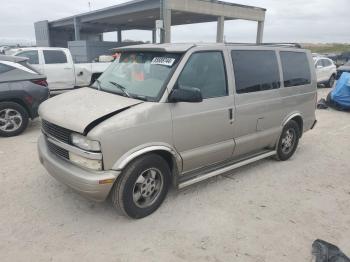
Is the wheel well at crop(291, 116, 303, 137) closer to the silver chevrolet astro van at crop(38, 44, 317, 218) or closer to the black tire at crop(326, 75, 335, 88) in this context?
the silver chevrolet astro van at crop(38, 44, 317, 218)

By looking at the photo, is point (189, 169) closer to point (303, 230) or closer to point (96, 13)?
point (303, 230)

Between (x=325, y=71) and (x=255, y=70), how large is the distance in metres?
14.0

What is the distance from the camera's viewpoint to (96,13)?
3170 cm

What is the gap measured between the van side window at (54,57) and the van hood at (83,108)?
7.64 meters

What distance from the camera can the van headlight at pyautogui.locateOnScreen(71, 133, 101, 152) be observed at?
3.23m

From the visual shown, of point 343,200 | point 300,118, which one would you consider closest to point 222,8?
point 300,118

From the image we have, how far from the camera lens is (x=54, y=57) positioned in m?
11.3

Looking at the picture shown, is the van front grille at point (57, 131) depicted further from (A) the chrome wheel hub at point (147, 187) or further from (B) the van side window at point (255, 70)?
(B) the van side window at point (255, 70)

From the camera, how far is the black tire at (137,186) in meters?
3.48

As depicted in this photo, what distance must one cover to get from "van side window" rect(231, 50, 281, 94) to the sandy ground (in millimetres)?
1409

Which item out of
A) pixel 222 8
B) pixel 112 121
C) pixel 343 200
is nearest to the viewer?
pixel 112 121

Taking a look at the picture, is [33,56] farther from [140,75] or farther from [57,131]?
[57,131]

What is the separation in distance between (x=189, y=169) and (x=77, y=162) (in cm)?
141

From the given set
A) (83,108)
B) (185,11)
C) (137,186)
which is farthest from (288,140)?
(185,11)
